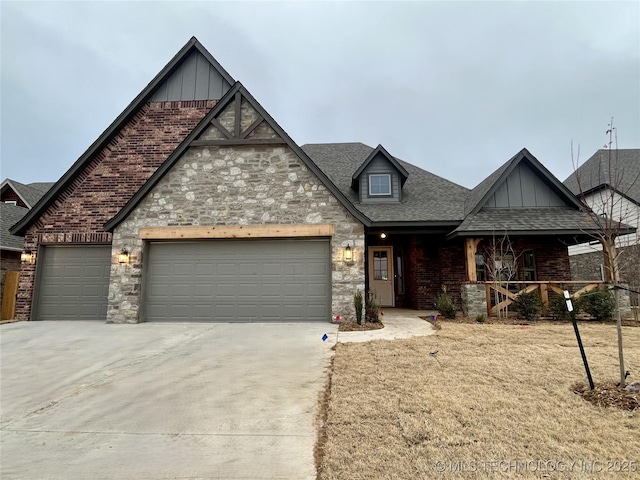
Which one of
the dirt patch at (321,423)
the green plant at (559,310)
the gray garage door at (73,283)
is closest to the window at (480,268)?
the green plant at (559,310)

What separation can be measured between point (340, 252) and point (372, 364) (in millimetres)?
4234

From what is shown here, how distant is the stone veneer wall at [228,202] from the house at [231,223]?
30 mm

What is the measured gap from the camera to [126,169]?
36.4 feet

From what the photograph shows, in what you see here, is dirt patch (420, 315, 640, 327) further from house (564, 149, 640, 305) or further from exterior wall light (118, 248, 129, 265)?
exterior wall light (118, 248, 129, 265)

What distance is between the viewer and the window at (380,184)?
12.5 meters

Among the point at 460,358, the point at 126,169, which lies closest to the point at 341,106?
the point at 126,169

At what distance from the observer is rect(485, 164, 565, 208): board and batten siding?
11523mm

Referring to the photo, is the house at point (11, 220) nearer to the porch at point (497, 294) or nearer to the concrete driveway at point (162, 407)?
the concrete driveway at point (162, 407)

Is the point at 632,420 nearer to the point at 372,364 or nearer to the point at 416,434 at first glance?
the point at 416,434

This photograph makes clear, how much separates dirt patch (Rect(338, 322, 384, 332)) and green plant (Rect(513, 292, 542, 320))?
4517mm

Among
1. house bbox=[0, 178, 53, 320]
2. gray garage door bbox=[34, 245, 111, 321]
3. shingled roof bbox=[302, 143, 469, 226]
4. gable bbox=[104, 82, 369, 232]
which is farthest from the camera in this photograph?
house bbox=[0, 178, 53, 320]

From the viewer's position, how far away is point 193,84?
1186cm

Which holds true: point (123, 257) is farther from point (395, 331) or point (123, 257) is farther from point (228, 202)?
point (395, 331)

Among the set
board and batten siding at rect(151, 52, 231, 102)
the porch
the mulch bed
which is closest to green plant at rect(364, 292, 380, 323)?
the porch
